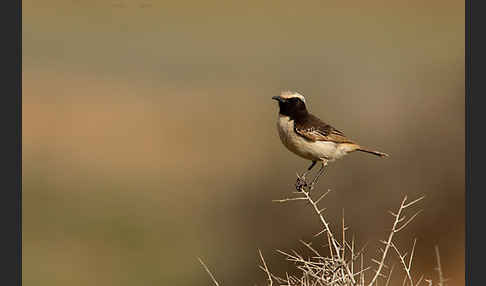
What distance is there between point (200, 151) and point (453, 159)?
8.71m

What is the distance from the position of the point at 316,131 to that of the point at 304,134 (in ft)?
0.60

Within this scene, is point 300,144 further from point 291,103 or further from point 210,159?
point 210,159

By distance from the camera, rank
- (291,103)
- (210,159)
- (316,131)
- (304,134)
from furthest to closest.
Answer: (210,159)
(291,103)
(316,131)
(304,134)

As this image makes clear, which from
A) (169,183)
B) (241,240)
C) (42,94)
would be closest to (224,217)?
(241,240)

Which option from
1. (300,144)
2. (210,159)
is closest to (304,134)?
(300,144)

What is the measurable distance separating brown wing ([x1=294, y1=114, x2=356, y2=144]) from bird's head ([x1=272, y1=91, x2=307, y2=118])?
0.12 meters

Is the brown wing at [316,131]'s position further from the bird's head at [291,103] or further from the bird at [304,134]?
the bird's head at [291,103]

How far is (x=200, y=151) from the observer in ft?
69.2

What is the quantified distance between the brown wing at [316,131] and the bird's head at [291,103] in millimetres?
121

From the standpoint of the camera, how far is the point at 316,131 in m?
8.23

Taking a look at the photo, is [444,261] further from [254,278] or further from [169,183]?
[169,183]

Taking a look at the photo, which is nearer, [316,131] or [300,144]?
[300,144]

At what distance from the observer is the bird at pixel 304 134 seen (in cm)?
812

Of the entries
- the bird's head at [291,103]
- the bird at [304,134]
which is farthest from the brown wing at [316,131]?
the bird's head at [291,103]
